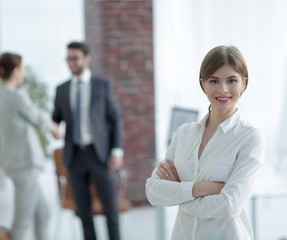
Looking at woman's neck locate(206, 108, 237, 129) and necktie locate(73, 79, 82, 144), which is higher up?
woman's neck locate(206, 108, 237, 129)

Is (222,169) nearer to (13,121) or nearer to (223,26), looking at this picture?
(13,121)

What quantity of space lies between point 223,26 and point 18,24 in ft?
6.44

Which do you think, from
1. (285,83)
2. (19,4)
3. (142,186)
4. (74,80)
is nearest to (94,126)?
(74,80)

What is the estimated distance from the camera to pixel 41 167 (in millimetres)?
3734

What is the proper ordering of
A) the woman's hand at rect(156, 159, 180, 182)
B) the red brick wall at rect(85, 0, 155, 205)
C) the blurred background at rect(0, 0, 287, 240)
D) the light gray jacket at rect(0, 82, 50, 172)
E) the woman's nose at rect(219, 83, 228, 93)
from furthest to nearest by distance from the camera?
the red brick wall at rect(85, 0, 155, 205) < the blurred background at rect(0, 0, 287, 240) < the light gray jacket at rect(0, 82, 50, 172) < the woman's hand at rect(156, 159, 180, 182) < the woman's nose at rect(219, 83, 228, 93)

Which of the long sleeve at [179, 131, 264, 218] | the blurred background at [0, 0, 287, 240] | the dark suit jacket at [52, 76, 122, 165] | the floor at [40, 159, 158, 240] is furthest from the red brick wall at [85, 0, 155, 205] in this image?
the long sleeve at [179, 131, 264, 218]

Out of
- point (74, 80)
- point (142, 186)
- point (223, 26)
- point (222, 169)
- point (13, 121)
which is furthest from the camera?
point (142, 186)

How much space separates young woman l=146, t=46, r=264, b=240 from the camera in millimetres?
1896

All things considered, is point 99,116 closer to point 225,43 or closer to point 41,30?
point 225,43

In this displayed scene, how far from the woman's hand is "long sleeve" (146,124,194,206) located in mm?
20

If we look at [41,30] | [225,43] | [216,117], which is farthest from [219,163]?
[41,30]

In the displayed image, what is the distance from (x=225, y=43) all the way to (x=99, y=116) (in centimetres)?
138

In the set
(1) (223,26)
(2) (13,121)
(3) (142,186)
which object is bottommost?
(3) (142,186)

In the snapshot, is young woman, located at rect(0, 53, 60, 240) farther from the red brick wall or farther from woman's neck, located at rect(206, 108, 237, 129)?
woman's neck, located at rect(206, 108, 237, 129)
